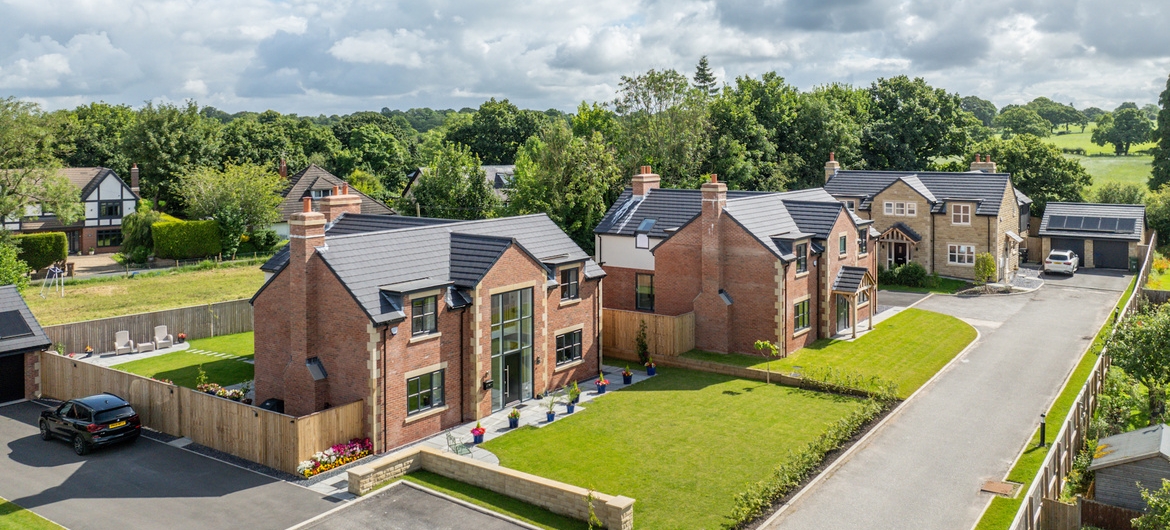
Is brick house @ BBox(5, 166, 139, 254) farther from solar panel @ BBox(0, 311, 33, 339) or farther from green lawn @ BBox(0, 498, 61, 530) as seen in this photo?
green lawn @ BBox(0, 498, 61, 530)

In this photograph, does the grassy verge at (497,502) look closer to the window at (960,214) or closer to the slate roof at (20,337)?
the slate roof at (20,337)

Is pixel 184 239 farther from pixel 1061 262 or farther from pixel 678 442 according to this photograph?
pixel 1061 262

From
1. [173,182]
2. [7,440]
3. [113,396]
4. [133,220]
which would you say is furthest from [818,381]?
[173,182]

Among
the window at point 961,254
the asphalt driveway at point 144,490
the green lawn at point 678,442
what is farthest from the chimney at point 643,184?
the asphalt driveway at point 144,490

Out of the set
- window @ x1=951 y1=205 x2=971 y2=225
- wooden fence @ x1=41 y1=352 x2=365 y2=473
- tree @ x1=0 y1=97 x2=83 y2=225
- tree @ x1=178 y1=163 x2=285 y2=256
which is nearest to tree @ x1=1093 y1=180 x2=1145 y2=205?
window @ x1=951 y1=205 x2=971 y2=225

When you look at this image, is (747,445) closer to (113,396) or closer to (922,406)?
(922,406)

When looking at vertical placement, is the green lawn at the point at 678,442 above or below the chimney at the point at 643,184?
below

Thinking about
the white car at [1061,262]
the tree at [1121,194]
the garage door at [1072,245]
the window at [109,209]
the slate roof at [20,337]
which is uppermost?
the tree at [1121,194]

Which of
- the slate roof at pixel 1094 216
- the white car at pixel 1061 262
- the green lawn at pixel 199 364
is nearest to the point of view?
the green lawn at pixel 199 364
